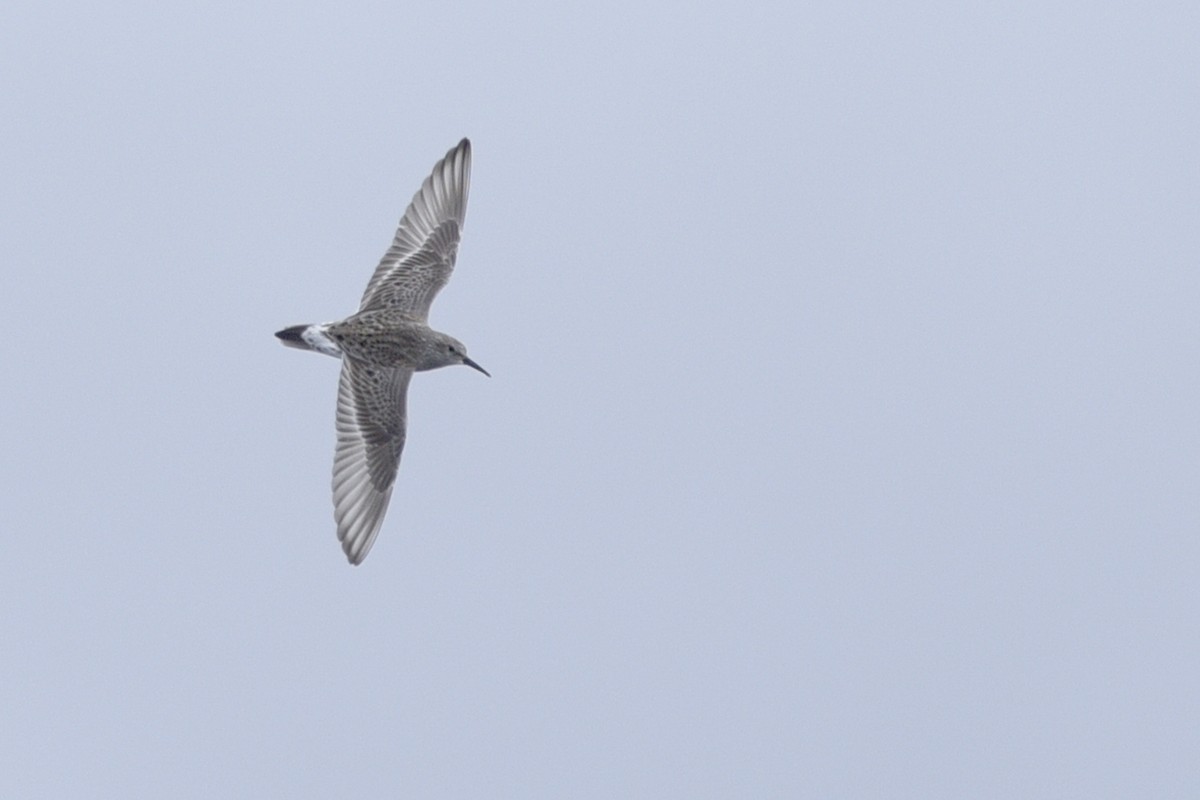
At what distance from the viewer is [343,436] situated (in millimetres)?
25031

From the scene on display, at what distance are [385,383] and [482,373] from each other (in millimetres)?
1399

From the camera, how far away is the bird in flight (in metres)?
24.2

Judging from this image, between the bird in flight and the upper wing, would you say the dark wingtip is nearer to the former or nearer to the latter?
the bird in flight

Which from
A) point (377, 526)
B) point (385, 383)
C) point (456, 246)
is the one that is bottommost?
point (377, 526)

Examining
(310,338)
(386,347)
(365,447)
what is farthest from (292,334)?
(365,447)

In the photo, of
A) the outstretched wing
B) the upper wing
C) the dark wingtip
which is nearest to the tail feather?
the dark wingtip

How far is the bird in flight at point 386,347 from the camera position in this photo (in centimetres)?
2422

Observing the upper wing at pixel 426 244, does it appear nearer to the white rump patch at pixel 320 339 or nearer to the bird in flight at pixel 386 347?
the bird in flight at pixel 386 347

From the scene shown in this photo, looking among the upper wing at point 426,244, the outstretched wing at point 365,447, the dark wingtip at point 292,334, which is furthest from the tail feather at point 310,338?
the upper wing at point 426,244

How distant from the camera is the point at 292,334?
2431 cm

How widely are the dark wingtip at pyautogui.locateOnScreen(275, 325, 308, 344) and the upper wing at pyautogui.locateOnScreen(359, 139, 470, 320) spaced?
954 millimetres

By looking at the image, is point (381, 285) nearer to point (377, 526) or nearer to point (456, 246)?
point (456, 246)

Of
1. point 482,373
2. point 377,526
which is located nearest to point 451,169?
point 482,373

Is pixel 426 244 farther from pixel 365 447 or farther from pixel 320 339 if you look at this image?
pixel 365 447
